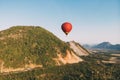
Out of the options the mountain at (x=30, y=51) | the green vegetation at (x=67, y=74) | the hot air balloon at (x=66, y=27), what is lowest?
the green vegetation at (x=67, y=74)

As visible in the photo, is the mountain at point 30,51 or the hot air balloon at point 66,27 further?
the mountain at point 30,51

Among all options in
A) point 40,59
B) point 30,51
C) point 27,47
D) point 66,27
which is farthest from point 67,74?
point 27,47

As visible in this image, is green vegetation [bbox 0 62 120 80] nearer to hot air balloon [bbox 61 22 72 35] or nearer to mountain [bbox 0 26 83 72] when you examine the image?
mountain [bbox 0 26 83 72]

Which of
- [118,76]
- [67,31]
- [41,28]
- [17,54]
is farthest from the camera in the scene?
[41,28]

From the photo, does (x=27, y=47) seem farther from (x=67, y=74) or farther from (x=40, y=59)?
(x=67, y=74)

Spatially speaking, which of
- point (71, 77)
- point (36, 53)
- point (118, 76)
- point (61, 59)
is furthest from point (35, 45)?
point (118, 76)

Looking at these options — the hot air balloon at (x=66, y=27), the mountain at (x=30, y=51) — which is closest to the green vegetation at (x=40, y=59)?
the mountain at (x=30, y=51)

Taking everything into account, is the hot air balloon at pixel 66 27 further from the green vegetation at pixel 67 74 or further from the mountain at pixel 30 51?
the mountain at pixel 30 51

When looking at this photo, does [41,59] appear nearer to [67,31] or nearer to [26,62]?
[26,62]
